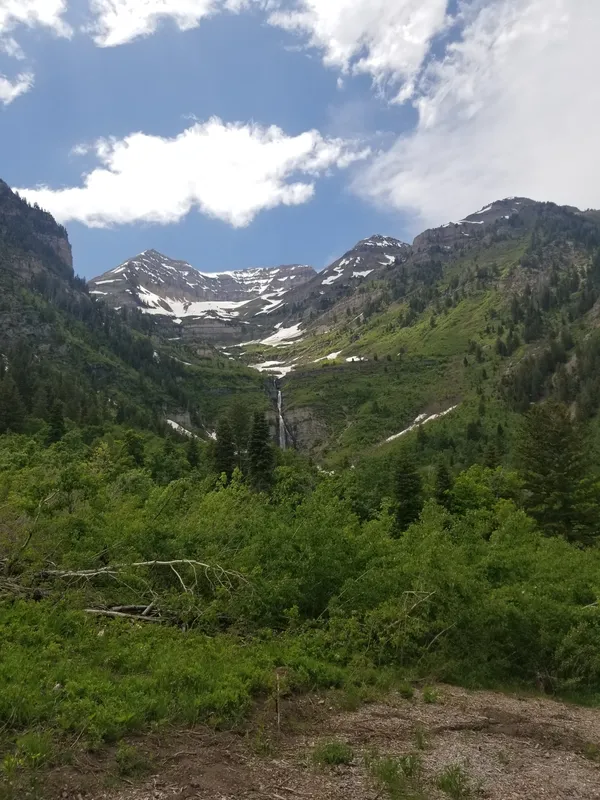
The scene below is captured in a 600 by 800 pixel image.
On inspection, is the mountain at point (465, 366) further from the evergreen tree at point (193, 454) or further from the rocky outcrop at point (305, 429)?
the evergreen tree at point (193, 454)

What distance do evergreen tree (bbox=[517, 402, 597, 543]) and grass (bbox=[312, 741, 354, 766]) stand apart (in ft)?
113

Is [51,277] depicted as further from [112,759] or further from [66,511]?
[112,759]

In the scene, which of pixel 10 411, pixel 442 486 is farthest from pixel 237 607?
pixel 10 411

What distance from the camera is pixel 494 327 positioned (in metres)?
156

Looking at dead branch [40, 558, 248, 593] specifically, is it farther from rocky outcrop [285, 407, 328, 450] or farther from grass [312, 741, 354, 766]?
rocky outcrop [285, 407, 328, 450]

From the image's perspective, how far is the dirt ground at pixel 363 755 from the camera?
696cm

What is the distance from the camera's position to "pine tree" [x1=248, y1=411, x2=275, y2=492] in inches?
1842

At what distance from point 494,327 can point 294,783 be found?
163 m

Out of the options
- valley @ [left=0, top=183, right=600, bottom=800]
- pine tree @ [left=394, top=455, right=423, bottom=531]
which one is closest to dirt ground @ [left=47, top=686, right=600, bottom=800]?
valley @ [left=0, top=183, right=600, bottom=800]


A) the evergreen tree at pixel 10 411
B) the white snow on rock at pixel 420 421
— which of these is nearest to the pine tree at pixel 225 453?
the evergreen tree at pixel 10 411

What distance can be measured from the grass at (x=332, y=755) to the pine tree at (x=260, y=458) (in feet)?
125

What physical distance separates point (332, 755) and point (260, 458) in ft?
131

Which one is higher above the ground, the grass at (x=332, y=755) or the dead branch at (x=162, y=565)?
the dead branch at (x=162, y=565)

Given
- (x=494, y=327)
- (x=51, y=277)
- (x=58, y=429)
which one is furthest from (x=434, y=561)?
(x=51, y=277)
